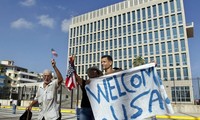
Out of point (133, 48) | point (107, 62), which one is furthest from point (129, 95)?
point (133, 48)

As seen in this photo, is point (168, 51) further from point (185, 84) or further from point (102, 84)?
point (102, 84)

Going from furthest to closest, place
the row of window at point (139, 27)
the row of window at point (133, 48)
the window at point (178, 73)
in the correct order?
the row of window at point (139, 27) < the row of window at point (133, 48) < the window at point (178, 73)

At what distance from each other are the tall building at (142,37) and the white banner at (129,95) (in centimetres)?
4223

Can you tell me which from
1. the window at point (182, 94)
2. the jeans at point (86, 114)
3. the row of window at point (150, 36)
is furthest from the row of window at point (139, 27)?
the jeans at point (86, 114)

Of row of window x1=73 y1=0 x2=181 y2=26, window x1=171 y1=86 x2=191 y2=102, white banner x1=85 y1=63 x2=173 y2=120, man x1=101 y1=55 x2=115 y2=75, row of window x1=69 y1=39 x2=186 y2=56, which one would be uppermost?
row of window x1=73 y1=0 x2=181 y2=26

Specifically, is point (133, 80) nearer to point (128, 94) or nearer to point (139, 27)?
point (128, 94)

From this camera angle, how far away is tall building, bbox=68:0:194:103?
51.2m

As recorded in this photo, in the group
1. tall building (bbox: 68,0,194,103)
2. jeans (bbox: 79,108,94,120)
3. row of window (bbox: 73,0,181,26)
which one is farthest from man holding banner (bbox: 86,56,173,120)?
row of window (bbox: 73,0,181,26)

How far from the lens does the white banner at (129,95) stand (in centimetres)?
394

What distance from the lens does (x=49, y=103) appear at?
4465 millimetres

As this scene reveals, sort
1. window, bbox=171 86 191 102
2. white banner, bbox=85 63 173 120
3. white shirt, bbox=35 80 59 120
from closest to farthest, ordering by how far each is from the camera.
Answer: white banner, bbox=85 63 173 120
white shirt, bbox=35 80 59 120
window, bbox=171 86 191 102

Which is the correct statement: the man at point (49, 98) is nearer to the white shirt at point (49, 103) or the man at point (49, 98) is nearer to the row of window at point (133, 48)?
the white shirt at point (49, 103)

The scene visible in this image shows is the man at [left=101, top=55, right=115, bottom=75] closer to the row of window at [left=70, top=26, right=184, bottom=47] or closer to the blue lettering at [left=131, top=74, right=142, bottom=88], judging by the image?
the blue lettering at [left=131, top=74, right=142, bottom=88]

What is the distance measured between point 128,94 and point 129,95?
0.11ft
